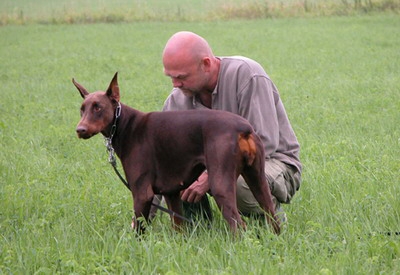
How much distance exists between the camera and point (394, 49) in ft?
64.2

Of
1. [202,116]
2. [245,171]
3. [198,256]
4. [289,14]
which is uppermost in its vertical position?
[202,116]

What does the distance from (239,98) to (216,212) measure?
3.42 ft

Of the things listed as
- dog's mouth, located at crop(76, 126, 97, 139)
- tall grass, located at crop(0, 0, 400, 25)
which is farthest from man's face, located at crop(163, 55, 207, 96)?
tall grass, located at crop(0, 0, 400, 25)

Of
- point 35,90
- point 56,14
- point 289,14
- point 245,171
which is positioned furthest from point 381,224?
point 56,14

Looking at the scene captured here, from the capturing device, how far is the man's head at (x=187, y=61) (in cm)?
488

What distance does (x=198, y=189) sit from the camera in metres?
4.86

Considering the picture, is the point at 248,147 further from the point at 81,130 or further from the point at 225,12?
the point at 225,12

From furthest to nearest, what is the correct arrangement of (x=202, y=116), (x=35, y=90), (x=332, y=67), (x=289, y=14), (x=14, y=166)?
1. (x=289, y=14)
2. (x=332, y=67)
3. (x=35, y=90)
4. (x=14, y=166)
5. (x=202, y=116)

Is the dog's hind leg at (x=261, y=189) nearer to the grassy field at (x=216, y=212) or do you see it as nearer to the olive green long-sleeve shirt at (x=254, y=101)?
the grassy field at (x=216, y=212)

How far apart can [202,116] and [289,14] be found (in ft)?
94.6

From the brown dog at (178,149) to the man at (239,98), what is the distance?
0.92 ft

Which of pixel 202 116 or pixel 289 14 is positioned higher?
pixel 202 116

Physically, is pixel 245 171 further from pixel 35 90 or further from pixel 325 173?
pixel 35 90

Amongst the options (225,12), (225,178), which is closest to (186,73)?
(225,178)
